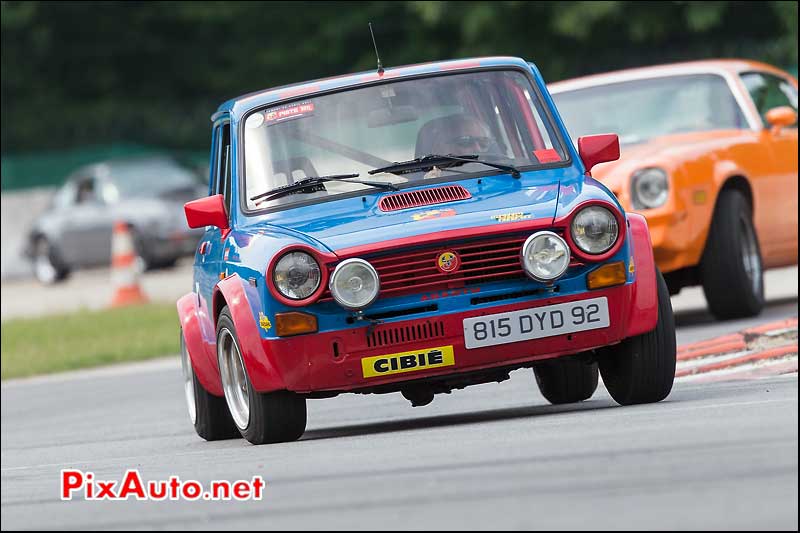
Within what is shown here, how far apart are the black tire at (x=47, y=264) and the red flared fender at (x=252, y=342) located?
61.9 feet

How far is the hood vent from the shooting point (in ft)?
25.4

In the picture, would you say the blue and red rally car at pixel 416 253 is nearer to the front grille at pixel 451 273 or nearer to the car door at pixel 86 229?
the front grille at pixel 451 273

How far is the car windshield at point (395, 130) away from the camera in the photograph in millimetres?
8297

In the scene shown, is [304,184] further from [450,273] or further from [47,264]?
[47,264]

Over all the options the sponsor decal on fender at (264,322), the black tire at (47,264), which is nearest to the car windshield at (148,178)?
the black tire at (47,264)

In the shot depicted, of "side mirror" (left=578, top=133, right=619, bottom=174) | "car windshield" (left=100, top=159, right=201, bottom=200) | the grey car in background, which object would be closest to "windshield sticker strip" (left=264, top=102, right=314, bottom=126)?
"side mirror" (left=578, top=133, right=619, bottom=174)

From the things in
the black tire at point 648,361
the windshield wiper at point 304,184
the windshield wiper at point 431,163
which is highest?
the windshield wiper at point 431,163

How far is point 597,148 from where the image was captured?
8258 mm

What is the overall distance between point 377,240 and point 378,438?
80 centimetres

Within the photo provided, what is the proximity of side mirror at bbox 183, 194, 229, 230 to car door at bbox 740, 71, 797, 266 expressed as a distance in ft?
16.9

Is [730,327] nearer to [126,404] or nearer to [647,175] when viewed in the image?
[647,175]

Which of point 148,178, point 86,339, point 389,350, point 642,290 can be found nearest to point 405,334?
point 389,350

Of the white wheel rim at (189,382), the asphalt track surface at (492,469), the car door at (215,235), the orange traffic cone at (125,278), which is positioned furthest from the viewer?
the orange traffic cone at (125,278)

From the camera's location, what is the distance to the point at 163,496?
612 cm
